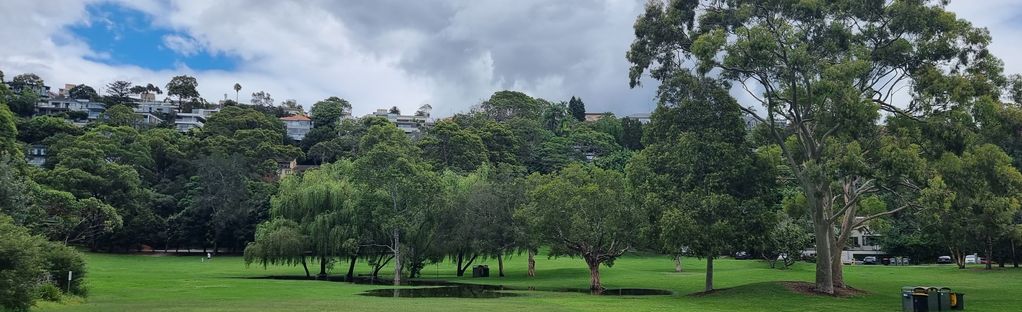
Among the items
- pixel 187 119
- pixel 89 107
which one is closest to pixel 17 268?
pixel 187 119

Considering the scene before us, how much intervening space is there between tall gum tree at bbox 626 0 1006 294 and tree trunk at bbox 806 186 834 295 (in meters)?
0.05

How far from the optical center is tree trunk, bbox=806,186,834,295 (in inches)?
1359

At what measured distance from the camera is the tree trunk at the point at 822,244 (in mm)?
34531

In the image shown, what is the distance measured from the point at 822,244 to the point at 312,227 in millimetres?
33986

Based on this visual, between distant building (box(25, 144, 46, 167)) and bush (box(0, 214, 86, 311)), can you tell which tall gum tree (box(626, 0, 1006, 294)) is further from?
distant building (box(25, 144, 46, 167))

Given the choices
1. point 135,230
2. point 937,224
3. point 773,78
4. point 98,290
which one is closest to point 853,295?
point 937,224

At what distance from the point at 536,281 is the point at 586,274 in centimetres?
774

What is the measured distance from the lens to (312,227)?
5262cm

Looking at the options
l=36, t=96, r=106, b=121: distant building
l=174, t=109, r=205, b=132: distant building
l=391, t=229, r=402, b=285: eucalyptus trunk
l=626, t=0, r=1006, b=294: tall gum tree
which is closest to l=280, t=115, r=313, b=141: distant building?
l=174, t=109, r=205, b=132: distant building

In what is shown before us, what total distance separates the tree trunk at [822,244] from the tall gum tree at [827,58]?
0.05 meters

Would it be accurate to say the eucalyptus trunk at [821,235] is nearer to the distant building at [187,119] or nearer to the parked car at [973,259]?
the parked car at [973,259]

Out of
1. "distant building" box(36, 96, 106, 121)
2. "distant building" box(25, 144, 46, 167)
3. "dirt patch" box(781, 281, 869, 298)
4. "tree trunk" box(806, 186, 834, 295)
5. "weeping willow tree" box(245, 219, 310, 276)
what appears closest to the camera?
"dirt patch" box(781, 281, 869, 298)

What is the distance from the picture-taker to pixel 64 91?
18512 centimetres

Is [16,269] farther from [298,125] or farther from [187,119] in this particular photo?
[187,119]
